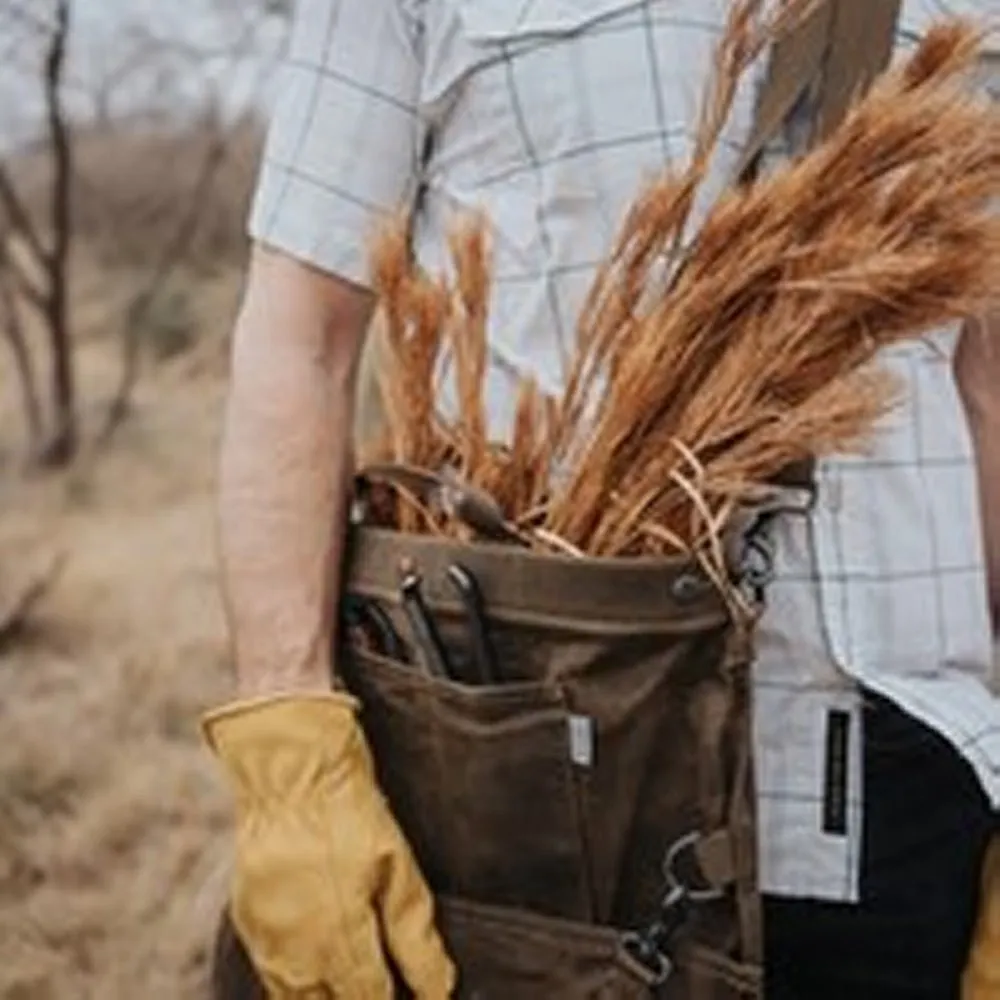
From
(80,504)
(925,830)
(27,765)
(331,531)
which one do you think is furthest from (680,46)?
(80,504)

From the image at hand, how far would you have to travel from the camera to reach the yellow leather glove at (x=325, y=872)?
182 cm

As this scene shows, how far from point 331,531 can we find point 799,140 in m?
0.43

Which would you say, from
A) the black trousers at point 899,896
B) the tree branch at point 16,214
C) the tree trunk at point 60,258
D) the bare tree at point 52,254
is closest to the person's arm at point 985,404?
the black trousers at point 899,896

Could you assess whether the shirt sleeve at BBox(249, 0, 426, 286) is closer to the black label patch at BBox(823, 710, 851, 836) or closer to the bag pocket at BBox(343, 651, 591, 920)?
the bag pocket at BBox(343, 651, 591, 920)

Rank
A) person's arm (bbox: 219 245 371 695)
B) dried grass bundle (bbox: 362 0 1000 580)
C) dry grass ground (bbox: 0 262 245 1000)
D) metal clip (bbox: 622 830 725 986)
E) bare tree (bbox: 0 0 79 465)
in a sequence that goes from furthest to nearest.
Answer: bare tree (bbox: 0 0 79 465) < dry grass ground (bbox: 0 262 245 1000) < person's arm (bbox: 219 245 371 695) < metal clip (bbox: 622 830 725 986) < dried grass bundle (bbox: 362 0 1000 580)

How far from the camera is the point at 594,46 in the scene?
186 cm

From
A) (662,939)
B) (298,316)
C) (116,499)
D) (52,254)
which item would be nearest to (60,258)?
(52,254)

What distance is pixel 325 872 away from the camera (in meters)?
1.82

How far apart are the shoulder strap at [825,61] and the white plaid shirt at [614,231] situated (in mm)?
33

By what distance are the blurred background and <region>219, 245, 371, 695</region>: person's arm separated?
2569 mm

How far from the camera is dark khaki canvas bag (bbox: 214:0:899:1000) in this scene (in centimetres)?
177

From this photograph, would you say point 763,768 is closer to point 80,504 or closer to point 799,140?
point 799,140

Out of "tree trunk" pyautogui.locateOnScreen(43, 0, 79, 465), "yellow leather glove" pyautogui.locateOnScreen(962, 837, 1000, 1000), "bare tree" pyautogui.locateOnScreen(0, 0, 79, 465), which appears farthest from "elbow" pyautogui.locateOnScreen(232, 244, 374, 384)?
"tree trunk" pyautogui.locateOnScreen(43, 0, 79, 465)

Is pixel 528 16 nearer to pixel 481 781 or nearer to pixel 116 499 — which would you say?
pixel 481 781
